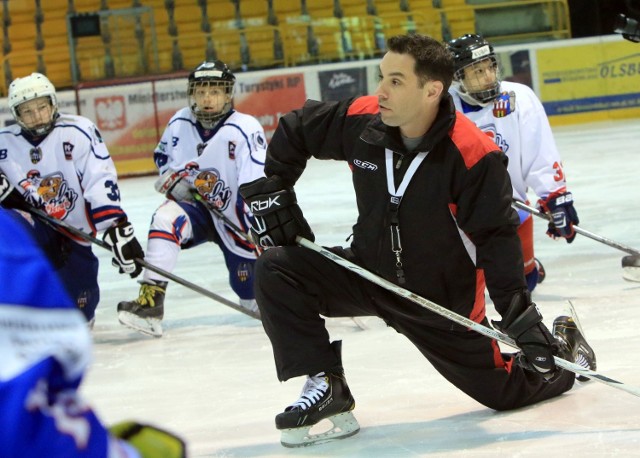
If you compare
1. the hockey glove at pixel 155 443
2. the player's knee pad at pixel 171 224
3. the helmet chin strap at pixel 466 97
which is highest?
the helmet chin strap at pixel 466 97

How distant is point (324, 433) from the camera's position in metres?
2.72

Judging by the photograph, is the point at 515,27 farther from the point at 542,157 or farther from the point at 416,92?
the point at 416,92

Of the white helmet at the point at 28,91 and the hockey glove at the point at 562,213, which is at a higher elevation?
the white helmet at the point at 28,91

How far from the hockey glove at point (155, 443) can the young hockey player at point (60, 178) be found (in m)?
3.39

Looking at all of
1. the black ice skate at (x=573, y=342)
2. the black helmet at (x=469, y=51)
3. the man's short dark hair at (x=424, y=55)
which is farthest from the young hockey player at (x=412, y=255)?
the black helmet at (x=469, y=51)

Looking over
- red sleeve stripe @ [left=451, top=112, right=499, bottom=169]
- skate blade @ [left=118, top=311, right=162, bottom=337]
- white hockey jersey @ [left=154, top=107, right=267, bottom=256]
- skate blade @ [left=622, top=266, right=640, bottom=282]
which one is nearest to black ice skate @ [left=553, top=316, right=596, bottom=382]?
red sleeve stripe @ [left=451, top=112, right=499, bottom=169]

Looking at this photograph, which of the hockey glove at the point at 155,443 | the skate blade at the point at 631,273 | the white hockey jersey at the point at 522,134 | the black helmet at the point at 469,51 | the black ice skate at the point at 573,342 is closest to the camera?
the hockey glove at the point at 155,443

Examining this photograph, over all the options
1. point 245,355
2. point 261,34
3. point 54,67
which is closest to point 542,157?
point 245,355

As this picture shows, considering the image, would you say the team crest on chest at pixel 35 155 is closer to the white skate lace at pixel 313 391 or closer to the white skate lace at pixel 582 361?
the white skate lace at pixel 313 391

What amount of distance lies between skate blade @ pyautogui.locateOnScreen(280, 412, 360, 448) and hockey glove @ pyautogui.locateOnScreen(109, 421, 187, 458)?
1.78m

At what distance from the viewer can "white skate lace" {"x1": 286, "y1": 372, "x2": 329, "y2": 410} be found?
8.77 ft

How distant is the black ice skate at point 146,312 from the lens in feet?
13.9

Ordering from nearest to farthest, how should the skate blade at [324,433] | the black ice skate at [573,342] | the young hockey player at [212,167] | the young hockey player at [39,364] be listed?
the young hockey player at [39,364] → the skate blade at [324,433] → the black ice skate at [573,342] → the young hockey player at [212,167]

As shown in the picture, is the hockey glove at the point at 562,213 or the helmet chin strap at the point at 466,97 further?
the helmet chin strap at the point at 466,97
